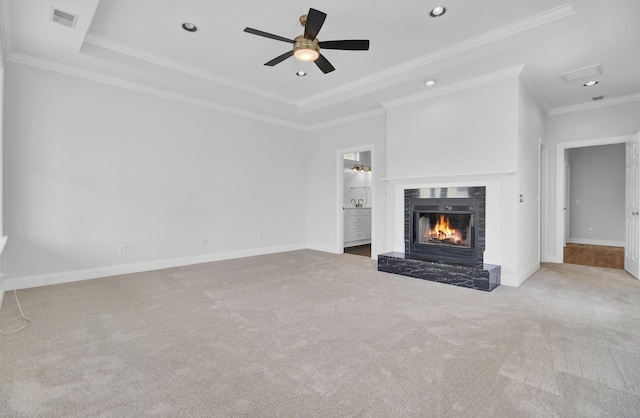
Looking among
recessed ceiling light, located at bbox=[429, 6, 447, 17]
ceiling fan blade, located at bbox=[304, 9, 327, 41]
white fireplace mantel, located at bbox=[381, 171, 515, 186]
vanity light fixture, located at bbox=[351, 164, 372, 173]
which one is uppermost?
recessed ceiling light, located at bbox=[429, 6, 447, 17]

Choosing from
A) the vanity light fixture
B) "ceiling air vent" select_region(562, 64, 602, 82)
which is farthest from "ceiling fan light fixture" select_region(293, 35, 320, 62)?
the vanity light fixture

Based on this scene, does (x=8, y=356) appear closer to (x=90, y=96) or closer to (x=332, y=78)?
(x=90, y=96)

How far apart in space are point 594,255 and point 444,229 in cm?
380

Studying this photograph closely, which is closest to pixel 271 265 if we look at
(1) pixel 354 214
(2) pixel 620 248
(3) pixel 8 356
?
(1) pixel 354 214

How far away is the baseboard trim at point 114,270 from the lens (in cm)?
379

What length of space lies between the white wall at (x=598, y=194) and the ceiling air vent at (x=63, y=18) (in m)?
9.82

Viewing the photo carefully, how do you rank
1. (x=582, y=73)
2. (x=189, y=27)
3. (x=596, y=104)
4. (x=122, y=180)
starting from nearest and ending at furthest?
(x=189, y=27) → (x=582, y=73) → (x=122, y=180) → (x=596, y=104)

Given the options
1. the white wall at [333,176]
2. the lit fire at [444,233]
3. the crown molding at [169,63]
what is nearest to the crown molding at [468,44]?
the white wall at [333,176]

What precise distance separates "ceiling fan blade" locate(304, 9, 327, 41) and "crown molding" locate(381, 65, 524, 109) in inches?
93.8

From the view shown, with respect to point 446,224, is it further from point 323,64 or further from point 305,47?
point 305,47

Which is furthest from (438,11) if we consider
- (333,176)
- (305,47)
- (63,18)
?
(333,176)

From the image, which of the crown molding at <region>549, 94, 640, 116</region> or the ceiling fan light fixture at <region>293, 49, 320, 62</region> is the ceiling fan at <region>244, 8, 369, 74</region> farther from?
the crown molding at <region>549, 94, 640, 116</region>

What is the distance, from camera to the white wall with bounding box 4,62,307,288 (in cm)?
381

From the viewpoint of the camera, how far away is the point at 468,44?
3.68 metres
